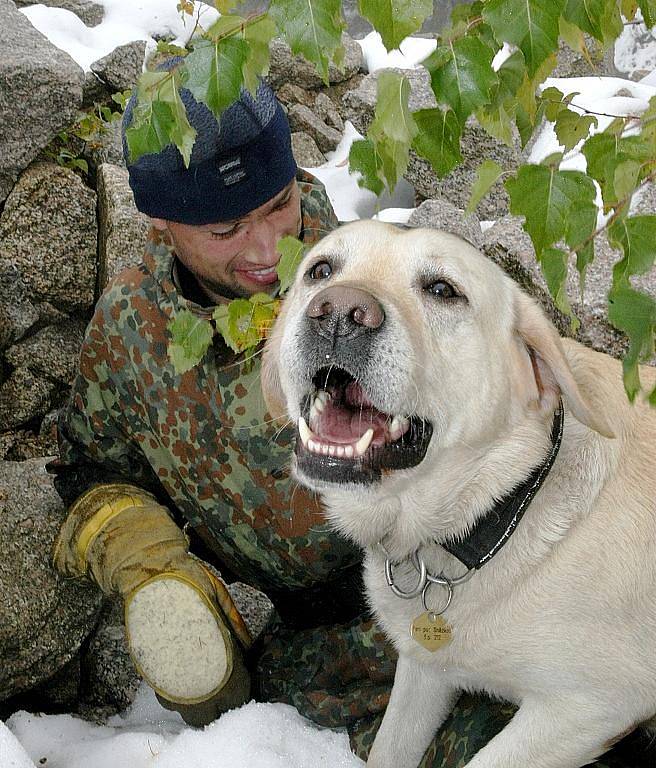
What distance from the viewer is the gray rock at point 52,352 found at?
4383 mm

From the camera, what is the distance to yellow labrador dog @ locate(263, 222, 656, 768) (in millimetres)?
1843

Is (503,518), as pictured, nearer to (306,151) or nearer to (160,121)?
(160,121)

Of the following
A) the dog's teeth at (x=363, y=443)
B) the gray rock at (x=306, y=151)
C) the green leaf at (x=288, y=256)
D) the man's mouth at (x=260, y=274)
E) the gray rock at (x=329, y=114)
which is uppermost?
the green leaf at (x=288, y=256)

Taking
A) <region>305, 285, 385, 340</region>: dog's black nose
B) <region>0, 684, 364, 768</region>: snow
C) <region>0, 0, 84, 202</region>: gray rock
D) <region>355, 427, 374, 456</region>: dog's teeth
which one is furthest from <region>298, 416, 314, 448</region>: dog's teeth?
<region>0, 0, 84, 202</region>: gray rock

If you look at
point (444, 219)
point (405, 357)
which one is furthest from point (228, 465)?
point (444, 219)

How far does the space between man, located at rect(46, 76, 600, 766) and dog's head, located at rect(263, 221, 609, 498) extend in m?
0.73

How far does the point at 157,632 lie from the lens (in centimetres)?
271

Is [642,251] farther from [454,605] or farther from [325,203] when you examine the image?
[325,203]

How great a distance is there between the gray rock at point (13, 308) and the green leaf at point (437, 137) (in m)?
3.36

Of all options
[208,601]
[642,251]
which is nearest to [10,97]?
[208,601]

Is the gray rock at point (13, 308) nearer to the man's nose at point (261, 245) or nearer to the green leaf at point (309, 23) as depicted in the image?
the man's nose at point (261, 245)

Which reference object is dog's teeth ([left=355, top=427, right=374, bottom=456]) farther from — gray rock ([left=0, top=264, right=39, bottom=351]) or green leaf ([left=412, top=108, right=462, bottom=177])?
gray rock ([left=0, top=264, right=39, bottom=351])

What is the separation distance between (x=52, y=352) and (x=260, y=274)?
6.87 feet

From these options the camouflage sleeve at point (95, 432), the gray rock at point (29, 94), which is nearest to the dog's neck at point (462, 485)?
the camouflage sleeve at point (95, 432)
